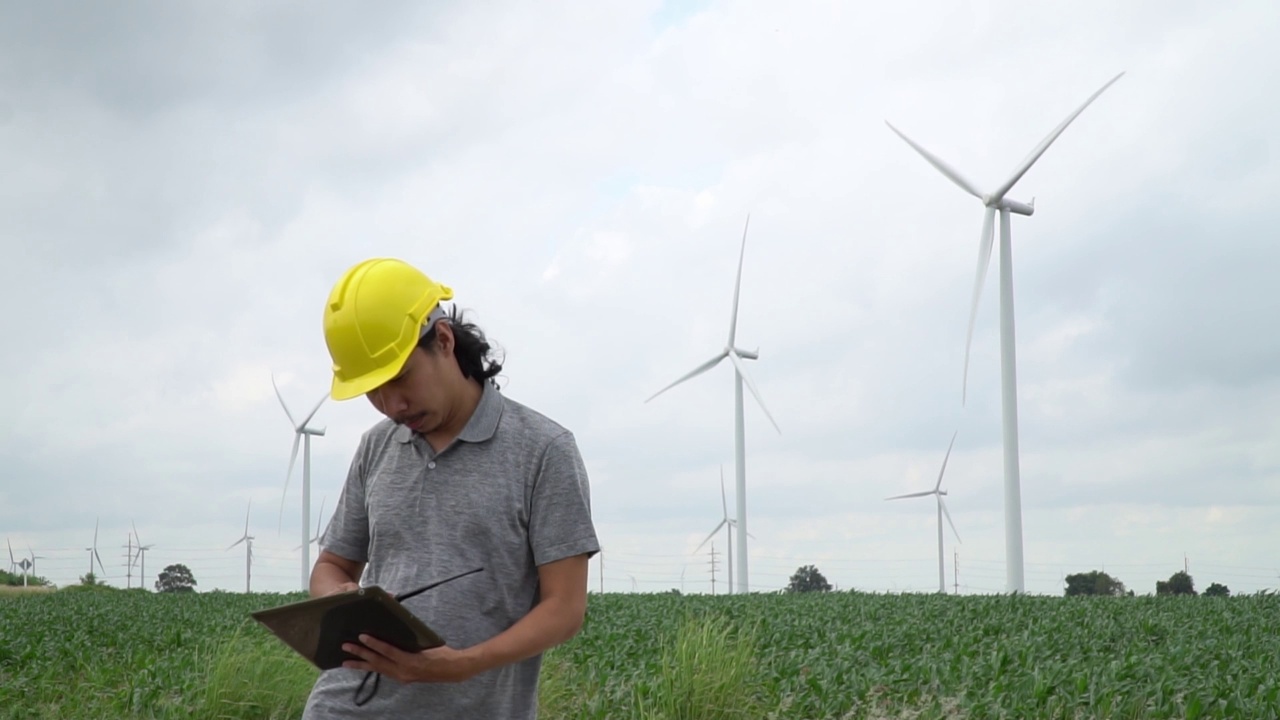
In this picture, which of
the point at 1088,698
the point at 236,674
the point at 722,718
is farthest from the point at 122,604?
the point at 1088,698

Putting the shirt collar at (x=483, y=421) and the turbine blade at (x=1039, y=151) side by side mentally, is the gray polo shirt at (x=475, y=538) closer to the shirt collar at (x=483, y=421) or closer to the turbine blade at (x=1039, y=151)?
the shirt collar at (x=483, y=421)

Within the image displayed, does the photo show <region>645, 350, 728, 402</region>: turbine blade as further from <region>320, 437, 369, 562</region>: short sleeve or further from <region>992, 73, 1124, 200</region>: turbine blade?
<region>320, 437, 369, 562</region>: short sleeve

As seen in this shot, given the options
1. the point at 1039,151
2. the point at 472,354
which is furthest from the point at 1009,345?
the point at 472,354

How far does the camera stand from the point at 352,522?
2.91 m

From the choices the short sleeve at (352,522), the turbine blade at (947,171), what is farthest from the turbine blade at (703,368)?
the short sleeve at (352,522)

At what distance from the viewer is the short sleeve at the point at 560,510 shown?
2576 millimetres

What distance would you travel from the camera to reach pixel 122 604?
72.0ft

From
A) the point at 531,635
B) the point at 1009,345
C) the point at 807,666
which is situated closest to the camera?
the point at 531,635

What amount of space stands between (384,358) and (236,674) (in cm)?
783

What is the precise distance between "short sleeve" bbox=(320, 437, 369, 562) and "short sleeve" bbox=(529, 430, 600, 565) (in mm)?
488

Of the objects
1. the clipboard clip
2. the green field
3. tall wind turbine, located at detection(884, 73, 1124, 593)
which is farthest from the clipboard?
tall wind turbine, located at detection(884, 73, 1124, 593)

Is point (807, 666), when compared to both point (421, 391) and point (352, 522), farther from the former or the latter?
point (421, 391)

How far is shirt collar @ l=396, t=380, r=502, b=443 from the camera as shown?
2664mm

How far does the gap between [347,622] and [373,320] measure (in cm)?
63
